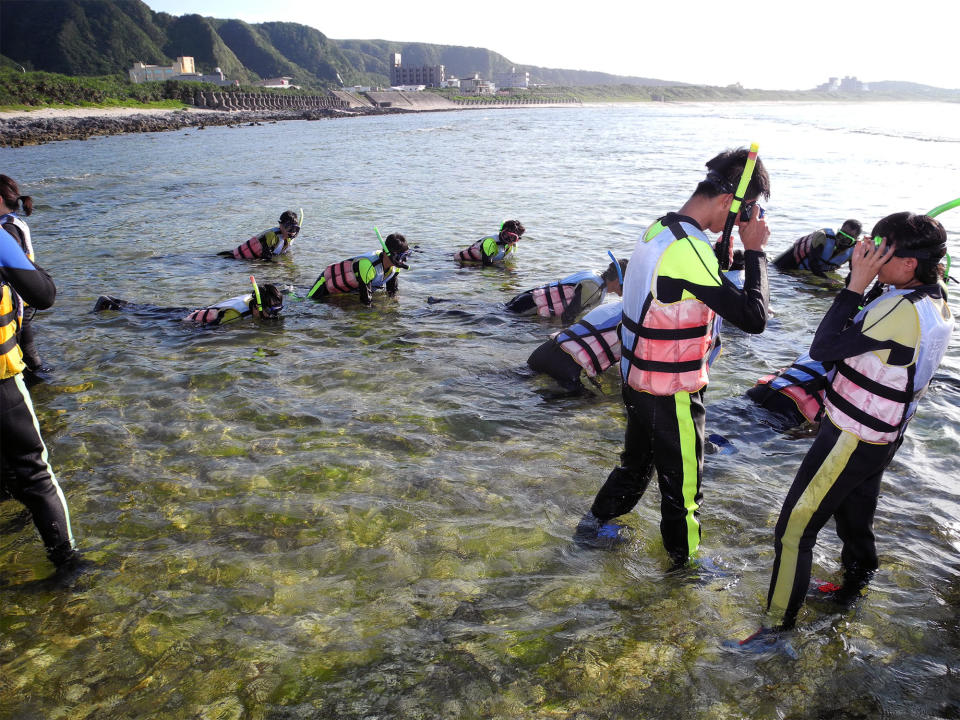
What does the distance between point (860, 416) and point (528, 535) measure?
252 centimetres

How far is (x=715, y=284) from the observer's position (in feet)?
10.5

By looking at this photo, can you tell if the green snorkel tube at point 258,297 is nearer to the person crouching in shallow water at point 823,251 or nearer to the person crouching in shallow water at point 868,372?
the person crouching in shallow water at point 868,372

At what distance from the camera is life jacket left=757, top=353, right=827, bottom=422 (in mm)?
6465

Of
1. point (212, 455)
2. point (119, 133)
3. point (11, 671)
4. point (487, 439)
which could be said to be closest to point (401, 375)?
point (487, 439)

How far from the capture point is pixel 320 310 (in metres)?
10.7

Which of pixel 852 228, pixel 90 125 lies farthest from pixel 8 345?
pixel 90 125

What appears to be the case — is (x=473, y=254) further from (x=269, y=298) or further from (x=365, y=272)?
(x=269, y=298)

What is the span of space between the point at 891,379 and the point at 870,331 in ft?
0.93

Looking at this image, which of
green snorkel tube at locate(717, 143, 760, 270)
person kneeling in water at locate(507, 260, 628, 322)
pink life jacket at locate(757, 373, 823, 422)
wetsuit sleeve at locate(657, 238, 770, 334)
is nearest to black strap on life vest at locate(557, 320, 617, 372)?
pink life jacket at locate(757, 373, 823, 422)

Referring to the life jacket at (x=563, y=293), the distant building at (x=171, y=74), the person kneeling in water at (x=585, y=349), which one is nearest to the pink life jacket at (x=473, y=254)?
the life jacket at (x=563, y=293)

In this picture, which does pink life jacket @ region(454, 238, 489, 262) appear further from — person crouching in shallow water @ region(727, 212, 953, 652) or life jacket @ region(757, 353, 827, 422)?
person crouching in shallow water @ region(727, 212, 953, 652)

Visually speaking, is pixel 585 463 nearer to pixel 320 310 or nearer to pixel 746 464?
pixel 746 464

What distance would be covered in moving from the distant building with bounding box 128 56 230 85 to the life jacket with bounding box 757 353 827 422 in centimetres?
15710

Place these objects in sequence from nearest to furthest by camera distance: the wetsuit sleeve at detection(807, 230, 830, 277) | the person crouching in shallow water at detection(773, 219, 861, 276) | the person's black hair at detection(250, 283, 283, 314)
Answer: the person's black hair at detection(250, 283, 283, 314)
the person crouching in shallow water at detection(773, 219, 861, 276)
the wetsuit sleeve at detection(807, 230, 830, 277)
